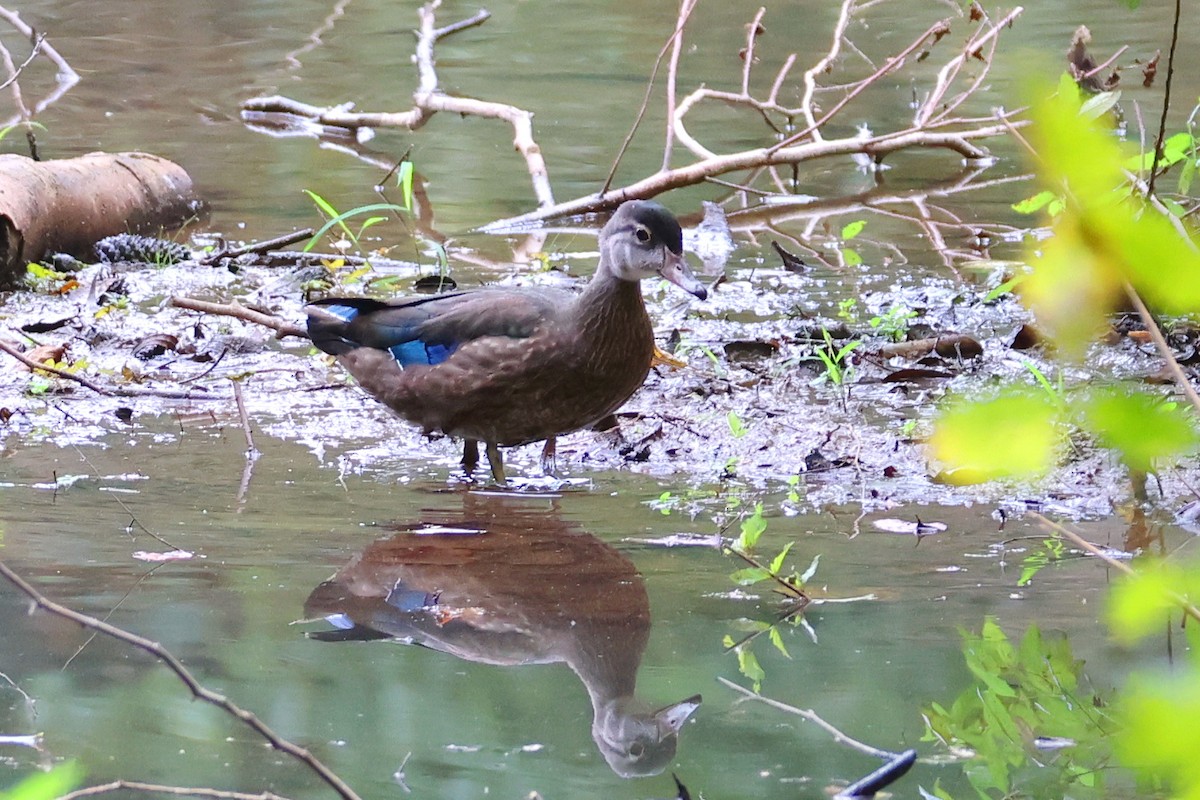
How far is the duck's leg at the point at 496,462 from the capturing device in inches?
186

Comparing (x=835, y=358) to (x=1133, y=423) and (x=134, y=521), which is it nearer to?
(x=134, y=521)

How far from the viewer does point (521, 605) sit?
3.47 metres

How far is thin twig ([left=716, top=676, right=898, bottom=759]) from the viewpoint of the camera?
2.55 meters

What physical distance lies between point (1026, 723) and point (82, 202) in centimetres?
628

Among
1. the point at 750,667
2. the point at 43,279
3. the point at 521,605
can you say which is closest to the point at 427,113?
the point at 43,279

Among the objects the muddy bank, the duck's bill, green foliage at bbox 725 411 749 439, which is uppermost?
the duck's bill

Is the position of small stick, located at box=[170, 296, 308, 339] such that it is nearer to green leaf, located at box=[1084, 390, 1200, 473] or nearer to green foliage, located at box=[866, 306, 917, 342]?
green foliage, located at box=[866, 306, 917, 342]

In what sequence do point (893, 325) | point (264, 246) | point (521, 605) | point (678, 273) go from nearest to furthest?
point (521, 605) < point (678, 273) < point (893, 325) < point (264, 246)

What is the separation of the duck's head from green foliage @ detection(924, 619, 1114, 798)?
194cm

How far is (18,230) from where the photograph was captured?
23.0ft

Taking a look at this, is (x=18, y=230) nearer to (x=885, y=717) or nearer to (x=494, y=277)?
(x=494, y=277)

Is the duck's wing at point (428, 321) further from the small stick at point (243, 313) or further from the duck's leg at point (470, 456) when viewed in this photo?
the small stick at point (243, 313)

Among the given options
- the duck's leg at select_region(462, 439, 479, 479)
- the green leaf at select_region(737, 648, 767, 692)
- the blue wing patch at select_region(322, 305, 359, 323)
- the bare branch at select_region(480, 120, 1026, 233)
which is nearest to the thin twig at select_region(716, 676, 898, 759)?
the green leaf at select_region(737, 648, 767, 692)

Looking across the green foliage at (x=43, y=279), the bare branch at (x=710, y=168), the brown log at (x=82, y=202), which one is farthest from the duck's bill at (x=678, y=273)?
the brown log at (x=82, y=202)
